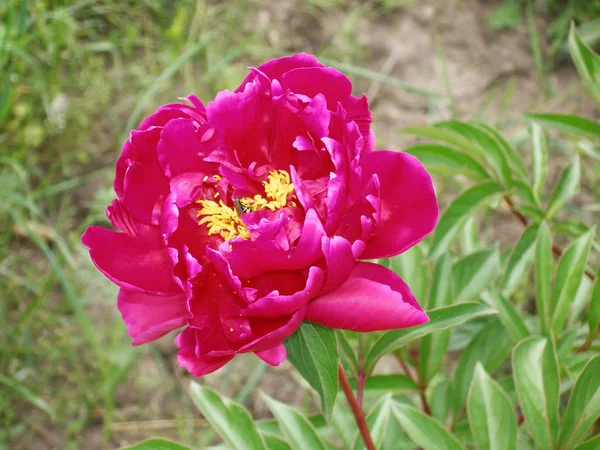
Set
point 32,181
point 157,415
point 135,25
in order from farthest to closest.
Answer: point 135,25
point 32,181
point 157,415

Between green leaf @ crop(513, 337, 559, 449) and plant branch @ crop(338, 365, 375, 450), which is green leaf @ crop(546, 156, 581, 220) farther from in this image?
plant branch @ crop(338, 365, 375, 450)

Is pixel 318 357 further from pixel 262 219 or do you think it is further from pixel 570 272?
pixel 570 272

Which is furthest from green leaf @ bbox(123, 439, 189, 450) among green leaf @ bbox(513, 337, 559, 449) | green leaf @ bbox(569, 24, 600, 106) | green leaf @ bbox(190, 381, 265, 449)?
green leaf @ bbox(569, 24, 600, 106)

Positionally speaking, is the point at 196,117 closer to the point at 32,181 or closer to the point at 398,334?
the point at 398,334

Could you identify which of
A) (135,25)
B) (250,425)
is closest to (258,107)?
(250,425)

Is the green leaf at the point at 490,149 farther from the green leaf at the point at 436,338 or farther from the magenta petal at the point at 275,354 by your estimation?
the magenta petal at the point at 275,354
